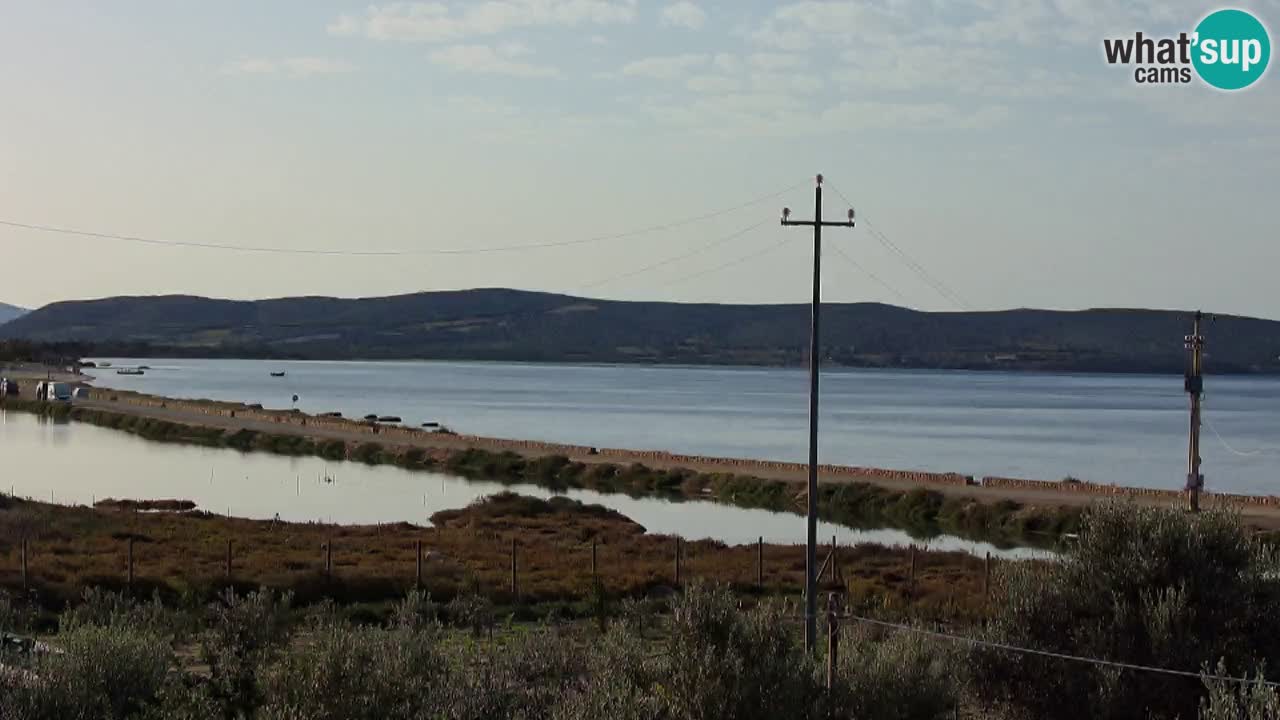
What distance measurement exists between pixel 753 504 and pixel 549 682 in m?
46.5

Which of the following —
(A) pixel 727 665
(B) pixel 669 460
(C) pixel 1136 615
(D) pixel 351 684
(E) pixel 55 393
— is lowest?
(B) pixel 669 460

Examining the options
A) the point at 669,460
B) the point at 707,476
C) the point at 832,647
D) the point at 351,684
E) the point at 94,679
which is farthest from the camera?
the point at 669,460

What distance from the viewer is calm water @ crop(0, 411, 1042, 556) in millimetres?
52625

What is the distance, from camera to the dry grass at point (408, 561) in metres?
27.6

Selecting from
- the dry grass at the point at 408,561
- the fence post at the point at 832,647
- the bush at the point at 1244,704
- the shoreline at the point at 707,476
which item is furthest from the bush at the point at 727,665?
the shoreline at the point at 707,476

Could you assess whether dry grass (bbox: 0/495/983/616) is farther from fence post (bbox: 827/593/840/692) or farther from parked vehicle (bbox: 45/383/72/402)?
parked vehicle (bbox: 45/383/72/402)

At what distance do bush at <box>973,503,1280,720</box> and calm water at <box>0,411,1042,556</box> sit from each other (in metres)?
30.5

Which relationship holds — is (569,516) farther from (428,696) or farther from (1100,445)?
(1100,445)

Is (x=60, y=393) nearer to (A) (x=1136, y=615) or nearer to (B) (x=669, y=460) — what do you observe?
(B) (x=669, y=460)

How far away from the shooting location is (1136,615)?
14.9m

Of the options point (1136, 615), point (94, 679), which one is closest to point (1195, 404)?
point (1136, 615)

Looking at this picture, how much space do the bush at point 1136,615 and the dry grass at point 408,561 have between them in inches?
406

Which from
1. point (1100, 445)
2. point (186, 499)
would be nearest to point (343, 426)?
point (186, 499)

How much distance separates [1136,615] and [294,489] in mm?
52515
